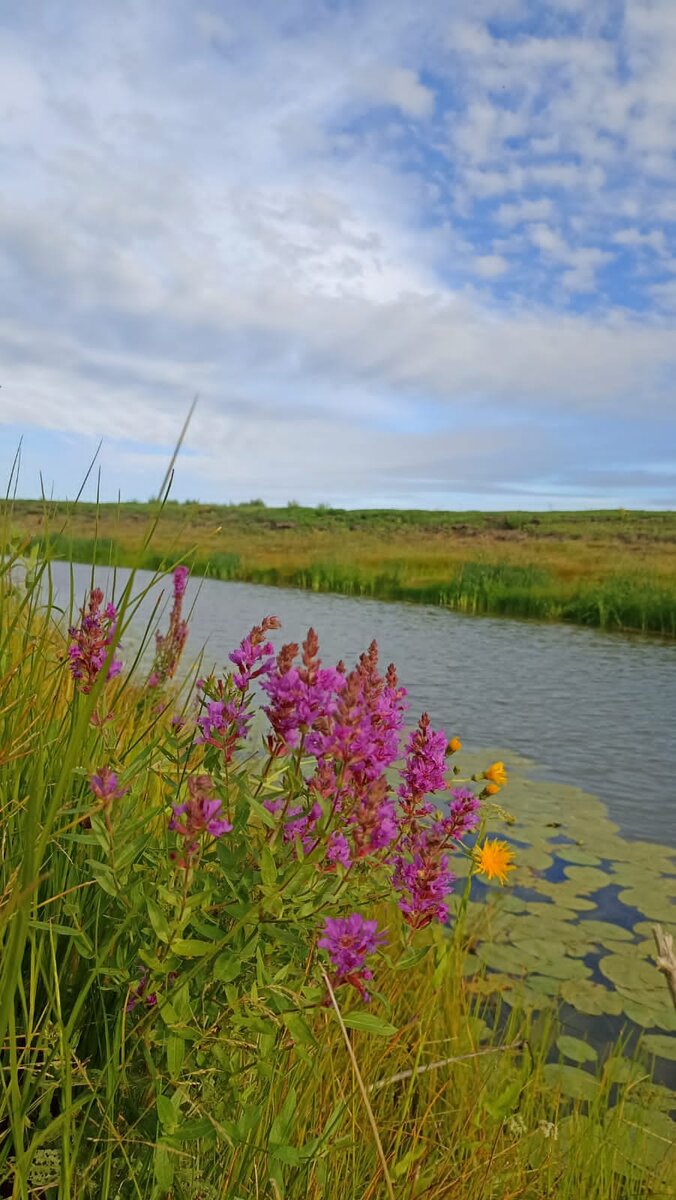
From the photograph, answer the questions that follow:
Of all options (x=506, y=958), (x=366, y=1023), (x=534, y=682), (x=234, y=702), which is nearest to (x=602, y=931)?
(x=506, y=958)

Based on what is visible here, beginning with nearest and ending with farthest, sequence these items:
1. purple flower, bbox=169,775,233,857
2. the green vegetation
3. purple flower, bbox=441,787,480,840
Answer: purple flower, bbox=169,775,233,857
the green vegetation
purple flower, bbox=441,787,480,840

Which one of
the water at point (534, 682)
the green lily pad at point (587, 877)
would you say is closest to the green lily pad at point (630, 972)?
the green lily pad at point (587, 877)

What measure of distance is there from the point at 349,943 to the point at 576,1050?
7.43 feet

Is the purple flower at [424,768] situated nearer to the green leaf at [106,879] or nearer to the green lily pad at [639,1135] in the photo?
the green leaf at [106,879]

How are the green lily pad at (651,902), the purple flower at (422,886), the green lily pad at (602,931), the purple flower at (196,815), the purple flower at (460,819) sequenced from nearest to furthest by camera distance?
1. the purple flower at (196,815)
2. the purple flower at (422,886)
3. the purple flower at (460,819)
4. the green lily pad at (602,931)
5. the green lily pad at (651,902)

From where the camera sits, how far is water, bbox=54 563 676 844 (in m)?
7.02

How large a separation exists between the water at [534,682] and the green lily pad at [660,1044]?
2.33 meters

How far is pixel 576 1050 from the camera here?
10.0 ft

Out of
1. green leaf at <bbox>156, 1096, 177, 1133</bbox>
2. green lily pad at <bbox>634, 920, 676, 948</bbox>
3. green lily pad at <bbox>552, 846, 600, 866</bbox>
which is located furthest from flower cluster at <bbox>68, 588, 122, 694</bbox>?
green lily pad at <bbox>552, 846, 600, 866</bbox>

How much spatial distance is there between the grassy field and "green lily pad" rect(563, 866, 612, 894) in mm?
3204

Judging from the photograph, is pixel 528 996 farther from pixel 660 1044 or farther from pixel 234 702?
pixel 234 702

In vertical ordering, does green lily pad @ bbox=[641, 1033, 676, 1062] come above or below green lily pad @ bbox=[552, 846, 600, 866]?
below

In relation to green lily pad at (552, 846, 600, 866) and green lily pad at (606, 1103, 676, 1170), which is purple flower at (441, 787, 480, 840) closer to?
green lily pad at (606, 1103, 676, 1170)

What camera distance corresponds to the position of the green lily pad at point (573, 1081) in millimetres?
2781
